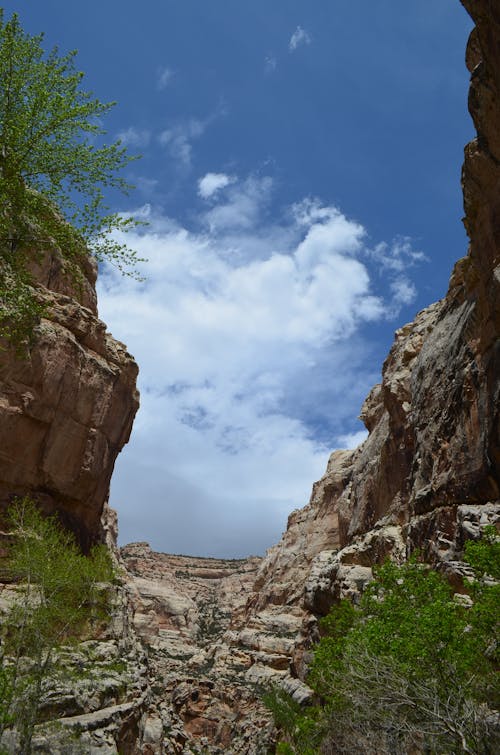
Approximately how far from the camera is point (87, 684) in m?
30.6

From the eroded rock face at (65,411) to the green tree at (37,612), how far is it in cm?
274

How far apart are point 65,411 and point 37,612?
2209 centimetres

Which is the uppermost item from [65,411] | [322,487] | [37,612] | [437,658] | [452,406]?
[322,487]

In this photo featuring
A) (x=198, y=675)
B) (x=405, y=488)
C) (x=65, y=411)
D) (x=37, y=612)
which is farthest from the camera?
(x=198, y=675)

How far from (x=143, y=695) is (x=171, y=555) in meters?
138

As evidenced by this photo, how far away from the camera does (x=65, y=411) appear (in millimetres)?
45562

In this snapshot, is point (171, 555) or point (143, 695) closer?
→ point (143, 695)

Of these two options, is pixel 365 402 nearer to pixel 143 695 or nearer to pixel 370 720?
pixel 143 695

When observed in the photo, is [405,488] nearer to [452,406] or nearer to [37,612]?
[452,406]

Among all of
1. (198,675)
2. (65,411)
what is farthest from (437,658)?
(198,675)

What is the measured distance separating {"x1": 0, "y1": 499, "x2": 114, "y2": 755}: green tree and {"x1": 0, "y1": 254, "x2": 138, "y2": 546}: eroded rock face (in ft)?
8.99

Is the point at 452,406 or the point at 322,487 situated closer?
the point at 452,406

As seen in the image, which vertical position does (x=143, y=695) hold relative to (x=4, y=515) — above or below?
below

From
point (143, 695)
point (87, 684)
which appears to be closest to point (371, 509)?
point (143, 695)
